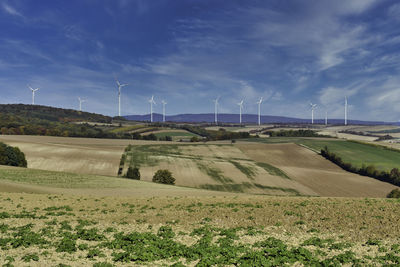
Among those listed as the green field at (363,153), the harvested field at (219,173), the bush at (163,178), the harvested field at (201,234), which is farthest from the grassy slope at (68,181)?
the green field at (363,153)

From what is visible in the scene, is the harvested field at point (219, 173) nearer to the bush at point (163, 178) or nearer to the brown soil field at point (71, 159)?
the bush at point (163, 178)

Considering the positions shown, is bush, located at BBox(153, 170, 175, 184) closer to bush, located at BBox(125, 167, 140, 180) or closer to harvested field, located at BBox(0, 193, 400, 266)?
bush, located at BBox(125, 167, 140, 180)

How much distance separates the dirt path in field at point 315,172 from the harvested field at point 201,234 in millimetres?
53803

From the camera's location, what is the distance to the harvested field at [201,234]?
18391mm

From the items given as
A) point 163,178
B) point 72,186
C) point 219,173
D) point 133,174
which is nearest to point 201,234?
point 72,186

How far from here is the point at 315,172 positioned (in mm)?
102438

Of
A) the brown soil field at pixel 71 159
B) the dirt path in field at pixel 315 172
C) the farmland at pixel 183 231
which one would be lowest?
the dirt path in field at pixel 315 172

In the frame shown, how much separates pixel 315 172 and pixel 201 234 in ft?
288

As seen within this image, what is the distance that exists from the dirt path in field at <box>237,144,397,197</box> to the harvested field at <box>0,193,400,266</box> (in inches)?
2118

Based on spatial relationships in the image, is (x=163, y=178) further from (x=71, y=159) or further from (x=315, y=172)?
(x=315, y=172)

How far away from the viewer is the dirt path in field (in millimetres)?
82438

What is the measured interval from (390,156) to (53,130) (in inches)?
6394

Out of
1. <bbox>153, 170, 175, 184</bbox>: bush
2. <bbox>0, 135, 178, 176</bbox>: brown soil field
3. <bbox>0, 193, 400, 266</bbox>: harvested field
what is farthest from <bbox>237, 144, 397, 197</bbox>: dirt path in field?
<bbox>0, 135, 178, 176</bbox>: brown soil field

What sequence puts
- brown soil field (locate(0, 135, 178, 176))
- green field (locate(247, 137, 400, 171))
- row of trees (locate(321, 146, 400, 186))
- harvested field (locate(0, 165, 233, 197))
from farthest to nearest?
1. green field (locate(247, 137, 400, 171))
2. row of trees (locate(321, 146, 400, 186))
3. brown soil field (locate(0, 135, 178, 176))
4. harvested field (locate(0, 165, 233, 197))
